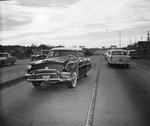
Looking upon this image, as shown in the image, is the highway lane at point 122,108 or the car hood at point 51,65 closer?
the highway lane at point 122,108

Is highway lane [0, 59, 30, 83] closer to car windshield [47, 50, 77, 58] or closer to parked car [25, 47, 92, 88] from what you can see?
parked car [25, 47, 92, 88]

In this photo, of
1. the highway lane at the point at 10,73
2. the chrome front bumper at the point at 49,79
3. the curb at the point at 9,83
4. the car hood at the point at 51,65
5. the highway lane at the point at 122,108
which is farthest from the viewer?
the highway lane at the point at 10,73

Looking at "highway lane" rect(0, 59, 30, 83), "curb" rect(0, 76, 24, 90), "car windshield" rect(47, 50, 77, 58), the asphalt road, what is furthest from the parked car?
"highway lane" rect(0, 59, 30, 83)

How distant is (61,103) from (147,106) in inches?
96.6

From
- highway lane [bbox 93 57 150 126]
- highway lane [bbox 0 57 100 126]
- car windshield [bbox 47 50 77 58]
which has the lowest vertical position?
highway lane [bbox 93 57 150 126]

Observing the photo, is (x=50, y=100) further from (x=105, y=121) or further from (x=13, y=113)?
(x=105, y=121)

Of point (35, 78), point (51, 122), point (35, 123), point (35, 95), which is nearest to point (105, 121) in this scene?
point (51, 122)

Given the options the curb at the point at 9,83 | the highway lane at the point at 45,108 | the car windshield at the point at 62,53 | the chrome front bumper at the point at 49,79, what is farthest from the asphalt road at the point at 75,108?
the car windshield at the point at 62,53

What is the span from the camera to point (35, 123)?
3.86 metres

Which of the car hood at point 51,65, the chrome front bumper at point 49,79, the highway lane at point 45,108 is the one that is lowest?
the highway lane at point 45,108

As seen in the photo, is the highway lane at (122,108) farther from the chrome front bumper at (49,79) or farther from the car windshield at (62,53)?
the car windshield at (62,53)

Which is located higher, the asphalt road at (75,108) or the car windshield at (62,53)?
the car windshield at (62,53)

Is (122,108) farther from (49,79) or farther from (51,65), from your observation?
(51,65)

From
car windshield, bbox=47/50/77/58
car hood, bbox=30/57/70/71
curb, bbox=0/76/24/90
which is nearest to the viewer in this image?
car hood, bbox=30/57/70/71
